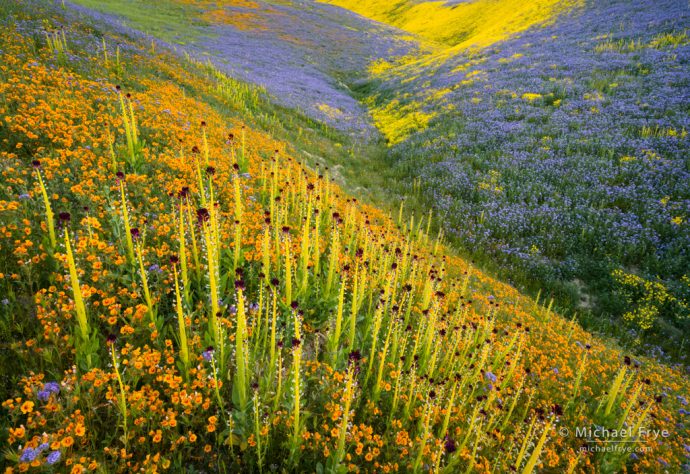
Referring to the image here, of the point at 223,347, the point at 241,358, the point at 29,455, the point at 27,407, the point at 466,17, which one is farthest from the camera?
the point at 466,17

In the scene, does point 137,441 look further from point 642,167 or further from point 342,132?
point 342,132

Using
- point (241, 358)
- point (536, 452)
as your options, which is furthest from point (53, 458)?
point (536, 452)

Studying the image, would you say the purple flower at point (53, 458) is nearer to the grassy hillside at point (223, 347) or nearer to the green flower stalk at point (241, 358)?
the grassy hillside at point (223, 347)

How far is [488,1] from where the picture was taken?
80.4 metres

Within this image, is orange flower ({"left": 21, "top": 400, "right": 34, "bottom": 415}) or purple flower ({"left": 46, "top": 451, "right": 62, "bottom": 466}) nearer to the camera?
purple flower ({"left": 46, "top": 451, "right": 62, "bottom": 466})

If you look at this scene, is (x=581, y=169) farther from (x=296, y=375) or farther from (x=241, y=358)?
(x=241, y=358)

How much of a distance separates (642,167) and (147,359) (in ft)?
59.6

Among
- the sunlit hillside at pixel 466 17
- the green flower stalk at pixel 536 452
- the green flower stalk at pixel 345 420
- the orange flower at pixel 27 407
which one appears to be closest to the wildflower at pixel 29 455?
the orange flower at pixel 27 407

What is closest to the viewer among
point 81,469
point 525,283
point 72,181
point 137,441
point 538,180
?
point 81,469

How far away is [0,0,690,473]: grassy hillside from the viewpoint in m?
2.79

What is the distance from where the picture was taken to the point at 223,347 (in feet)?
11.0

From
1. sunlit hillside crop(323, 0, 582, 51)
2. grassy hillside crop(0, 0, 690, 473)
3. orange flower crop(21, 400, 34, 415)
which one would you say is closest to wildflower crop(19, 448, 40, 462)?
grassy hillside crop(0, 0, 690, 473)

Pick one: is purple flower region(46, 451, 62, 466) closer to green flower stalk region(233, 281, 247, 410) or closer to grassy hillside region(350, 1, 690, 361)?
green flower stalk region(233, 281, 247, 410)

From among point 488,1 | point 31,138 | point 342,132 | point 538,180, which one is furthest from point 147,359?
point 488,1
